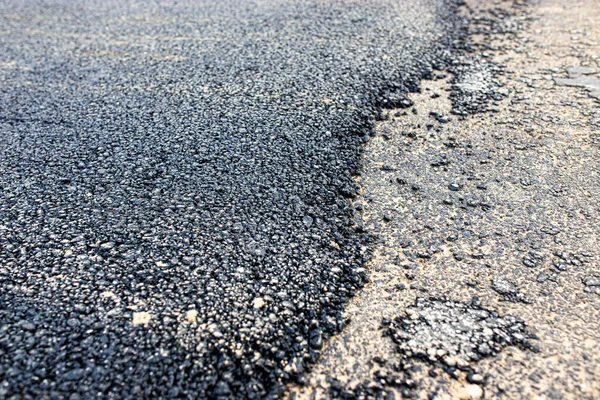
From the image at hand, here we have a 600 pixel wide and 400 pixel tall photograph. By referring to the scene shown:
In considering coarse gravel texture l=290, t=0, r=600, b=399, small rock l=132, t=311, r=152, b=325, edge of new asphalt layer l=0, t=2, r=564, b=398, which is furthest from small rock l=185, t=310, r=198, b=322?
coarse gravel texture l=290, t=0, r=600, b=399

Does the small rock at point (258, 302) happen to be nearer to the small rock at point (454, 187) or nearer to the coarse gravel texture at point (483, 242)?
the coarse gravel texture at point (483, 242)

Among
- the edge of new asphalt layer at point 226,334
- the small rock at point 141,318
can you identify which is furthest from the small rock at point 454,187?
the small rock at point 141,318

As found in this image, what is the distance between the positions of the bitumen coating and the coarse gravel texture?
13cm

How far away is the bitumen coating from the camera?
152 cm

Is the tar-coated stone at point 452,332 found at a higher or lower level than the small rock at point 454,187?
lower

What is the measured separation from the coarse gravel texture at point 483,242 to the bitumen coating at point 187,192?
0.43ft

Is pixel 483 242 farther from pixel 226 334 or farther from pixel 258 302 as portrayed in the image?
pixel 226 334

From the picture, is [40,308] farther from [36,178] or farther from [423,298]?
[423,298]

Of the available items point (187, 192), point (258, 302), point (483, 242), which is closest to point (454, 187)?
point (483, 242)

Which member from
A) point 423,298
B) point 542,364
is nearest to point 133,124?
point 423,298

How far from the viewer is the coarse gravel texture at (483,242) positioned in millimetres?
1495

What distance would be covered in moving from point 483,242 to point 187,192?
4.54 ft

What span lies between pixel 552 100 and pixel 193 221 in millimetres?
2387

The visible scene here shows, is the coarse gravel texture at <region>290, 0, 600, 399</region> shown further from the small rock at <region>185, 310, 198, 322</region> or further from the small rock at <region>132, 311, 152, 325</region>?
the small rock at <region>132, 311, 152, 325</region>
